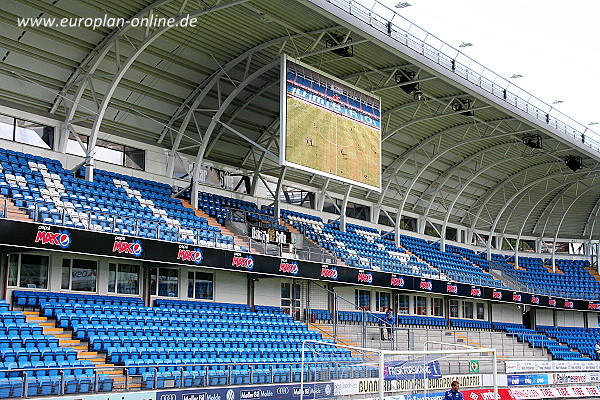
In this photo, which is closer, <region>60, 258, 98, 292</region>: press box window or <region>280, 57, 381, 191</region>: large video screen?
<region>60, 258, 98, 292</region>: press box window

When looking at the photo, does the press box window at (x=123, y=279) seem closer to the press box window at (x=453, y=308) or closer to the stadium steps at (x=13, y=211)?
the stadium steps at (x=13, y=211)

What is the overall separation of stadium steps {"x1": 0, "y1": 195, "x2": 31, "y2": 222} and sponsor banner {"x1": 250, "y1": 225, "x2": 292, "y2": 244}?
11.8m

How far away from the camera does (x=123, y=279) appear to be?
2769cm

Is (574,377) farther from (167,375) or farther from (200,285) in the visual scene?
(167,375)

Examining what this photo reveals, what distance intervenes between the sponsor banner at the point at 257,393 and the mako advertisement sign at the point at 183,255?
20.7 feet

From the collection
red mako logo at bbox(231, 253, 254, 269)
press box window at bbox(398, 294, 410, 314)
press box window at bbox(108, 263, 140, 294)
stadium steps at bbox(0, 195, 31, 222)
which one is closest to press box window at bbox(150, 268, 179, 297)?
press box window at bbox(108, 263, 140, 294)

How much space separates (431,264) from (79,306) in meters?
26.0

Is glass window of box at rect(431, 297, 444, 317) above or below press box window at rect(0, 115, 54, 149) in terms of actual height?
below

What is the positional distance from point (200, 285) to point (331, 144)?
802 centimetres

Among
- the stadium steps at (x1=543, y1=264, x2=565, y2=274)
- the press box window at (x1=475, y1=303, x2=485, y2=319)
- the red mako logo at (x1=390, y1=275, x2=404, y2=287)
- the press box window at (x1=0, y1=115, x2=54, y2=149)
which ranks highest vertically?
the press box window at (x1=0, y1=115, x2=54, y2=149)

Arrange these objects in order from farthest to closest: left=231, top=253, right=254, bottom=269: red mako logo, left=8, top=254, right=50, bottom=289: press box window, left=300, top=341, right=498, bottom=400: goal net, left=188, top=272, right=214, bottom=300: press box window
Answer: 1. left=188, top=272, right=214, bottom=300: press box window
2. left=231, top=253, right=254, bottom=269: red mako logo
3. left=8, top=254, right=50, bottom=289: press box window
4. left=300, top=341, right=498, bottom=400: goal net

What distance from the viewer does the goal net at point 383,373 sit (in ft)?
67.7

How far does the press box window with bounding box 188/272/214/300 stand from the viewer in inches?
1189

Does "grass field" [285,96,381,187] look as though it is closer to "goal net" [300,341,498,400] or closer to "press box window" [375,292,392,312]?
"goal net" [300,341,498,400]
